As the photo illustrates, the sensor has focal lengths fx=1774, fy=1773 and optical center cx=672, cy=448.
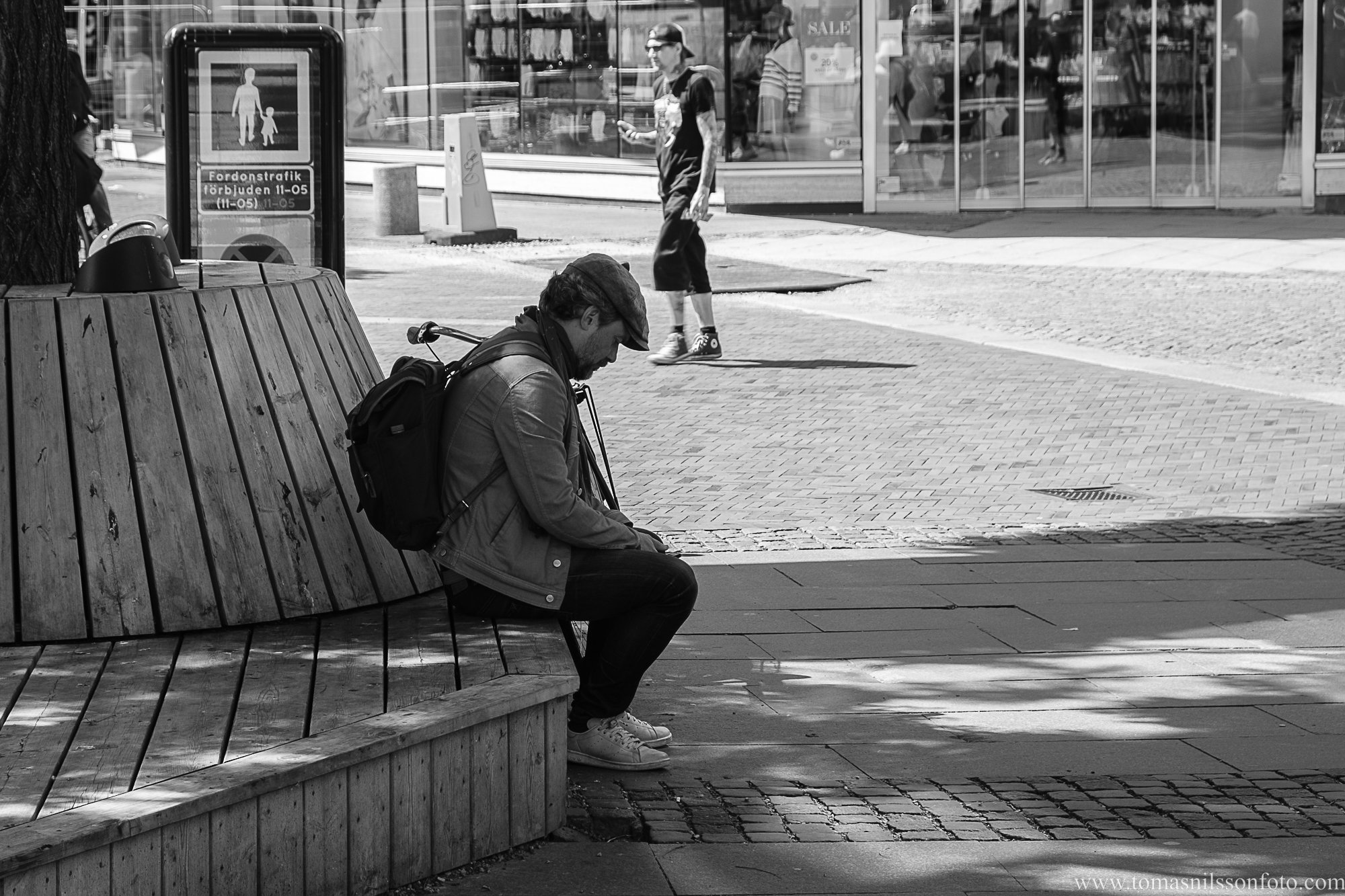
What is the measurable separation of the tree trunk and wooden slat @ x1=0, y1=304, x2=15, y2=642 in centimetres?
89

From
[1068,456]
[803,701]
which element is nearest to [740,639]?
[803,701]

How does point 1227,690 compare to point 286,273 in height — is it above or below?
below

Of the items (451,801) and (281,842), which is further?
(451,801)

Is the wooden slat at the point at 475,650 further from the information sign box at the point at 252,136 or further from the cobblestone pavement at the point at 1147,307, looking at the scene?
the cobblestone pavement at the point at 1147,307

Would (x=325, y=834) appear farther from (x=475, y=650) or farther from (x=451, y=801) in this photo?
(x=475, y=650)

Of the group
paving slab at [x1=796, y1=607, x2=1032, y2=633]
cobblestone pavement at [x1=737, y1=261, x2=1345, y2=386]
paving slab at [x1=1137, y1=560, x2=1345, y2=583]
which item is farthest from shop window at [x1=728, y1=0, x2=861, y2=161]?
paving slab at [x1=796, y1=607, x2=1032, y2=633]

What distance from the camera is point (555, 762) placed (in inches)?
158

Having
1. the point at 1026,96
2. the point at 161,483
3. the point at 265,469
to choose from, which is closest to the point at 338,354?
the point at 265,469

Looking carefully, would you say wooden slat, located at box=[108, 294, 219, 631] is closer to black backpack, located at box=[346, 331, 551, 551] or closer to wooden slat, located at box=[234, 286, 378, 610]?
wooden slat, located at box=[234, 286, 378, 610]

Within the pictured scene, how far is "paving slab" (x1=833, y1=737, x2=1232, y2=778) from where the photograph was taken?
4535 mm

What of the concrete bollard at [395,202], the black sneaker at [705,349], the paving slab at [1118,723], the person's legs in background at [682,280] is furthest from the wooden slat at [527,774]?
the concrete bollard at [395,202]

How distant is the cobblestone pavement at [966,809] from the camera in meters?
4.09

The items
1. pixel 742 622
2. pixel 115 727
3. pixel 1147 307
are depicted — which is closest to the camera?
pixel 115 727

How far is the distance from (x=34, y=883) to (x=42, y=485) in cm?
164
